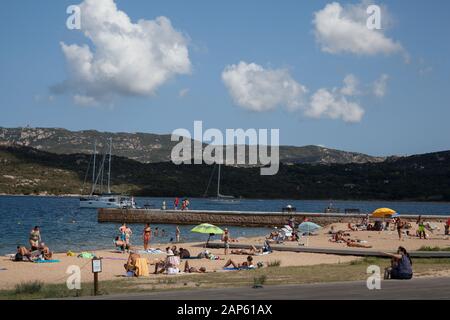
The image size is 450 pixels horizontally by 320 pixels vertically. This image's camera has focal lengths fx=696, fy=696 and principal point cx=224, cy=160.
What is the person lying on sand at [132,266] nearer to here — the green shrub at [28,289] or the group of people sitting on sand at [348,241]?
the green shrub at [28,289]

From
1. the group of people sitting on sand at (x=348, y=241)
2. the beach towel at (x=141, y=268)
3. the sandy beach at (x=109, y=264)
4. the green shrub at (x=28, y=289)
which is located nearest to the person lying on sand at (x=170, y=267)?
the sandy beach at (x=109, y=264)

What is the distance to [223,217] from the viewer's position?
75062 millimetres

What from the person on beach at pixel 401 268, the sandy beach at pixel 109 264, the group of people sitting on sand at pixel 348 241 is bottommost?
the sandy beach at pixel 109 264

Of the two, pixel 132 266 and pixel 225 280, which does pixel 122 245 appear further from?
pixel 225 280

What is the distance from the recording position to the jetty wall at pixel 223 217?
71.3 meters

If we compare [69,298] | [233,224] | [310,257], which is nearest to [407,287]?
[69,298]

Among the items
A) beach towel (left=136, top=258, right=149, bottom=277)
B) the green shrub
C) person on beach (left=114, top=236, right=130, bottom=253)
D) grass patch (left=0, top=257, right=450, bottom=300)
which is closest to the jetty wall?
person on beach (left=114, top=236, right=130, bottom=253)

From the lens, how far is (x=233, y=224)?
246ft

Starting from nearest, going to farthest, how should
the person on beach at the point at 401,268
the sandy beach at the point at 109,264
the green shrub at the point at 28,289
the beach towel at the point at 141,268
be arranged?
the green shrub at the point at 28,289, the person on beach at the point at 401,268, the sandy beach at the point at 109,264, the beach towel at the point at 141,268

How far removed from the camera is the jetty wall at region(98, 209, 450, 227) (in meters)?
71.3

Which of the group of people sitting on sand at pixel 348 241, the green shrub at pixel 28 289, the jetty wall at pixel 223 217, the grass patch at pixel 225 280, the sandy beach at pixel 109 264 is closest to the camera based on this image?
the grass patch at pixel 225 280

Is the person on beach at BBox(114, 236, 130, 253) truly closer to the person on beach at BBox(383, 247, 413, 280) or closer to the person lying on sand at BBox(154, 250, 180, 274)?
the person lying on sand at BBox(154, 250, 180, 274)

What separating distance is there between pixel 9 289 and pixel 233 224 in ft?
181

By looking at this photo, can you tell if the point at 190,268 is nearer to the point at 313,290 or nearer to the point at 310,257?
the point at 310,257
